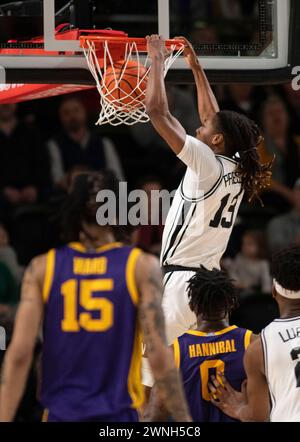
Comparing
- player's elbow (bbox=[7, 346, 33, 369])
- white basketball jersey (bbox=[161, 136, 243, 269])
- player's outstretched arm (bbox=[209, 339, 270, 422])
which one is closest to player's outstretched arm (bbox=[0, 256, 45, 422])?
player's elbow (bbox=[7, 346, 33, 369])

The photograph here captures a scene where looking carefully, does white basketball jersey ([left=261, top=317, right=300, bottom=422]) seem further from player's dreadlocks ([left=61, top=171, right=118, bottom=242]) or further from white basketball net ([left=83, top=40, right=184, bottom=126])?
white basketball net ([left=83, top=40, right=184, bottom=126])

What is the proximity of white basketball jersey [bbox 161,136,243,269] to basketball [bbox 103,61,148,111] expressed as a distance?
0.56m

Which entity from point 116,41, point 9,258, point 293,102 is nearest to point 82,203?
point 116,41

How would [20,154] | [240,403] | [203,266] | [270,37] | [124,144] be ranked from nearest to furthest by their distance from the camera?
[240,403], [203,266], [270,37], [20,154], [124,144]

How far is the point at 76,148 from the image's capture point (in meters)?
9.04

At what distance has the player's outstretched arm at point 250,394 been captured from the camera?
491cm

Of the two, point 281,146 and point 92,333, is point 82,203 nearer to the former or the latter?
point 92,333

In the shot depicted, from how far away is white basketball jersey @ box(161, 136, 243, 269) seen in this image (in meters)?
5.78

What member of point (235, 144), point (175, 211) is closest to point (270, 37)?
point (235, 144)

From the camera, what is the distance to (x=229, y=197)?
5867 mm

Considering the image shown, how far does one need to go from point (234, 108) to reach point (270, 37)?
3646mm

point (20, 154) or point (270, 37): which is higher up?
point (270, 37)

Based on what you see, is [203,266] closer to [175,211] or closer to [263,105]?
[175,211]

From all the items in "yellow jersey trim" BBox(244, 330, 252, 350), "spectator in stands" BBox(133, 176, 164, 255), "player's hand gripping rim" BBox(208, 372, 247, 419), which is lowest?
"player's hand gripping rim" BBox(208, 372, 247, 419)
